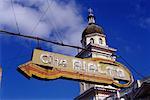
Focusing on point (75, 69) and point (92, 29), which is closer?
point (75, 69)

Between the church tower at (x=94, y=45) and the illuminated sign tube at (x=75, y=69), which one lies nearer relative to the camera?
the illuminated sign tube at (x=75, y=69)

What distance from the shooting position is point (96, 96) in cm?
4909

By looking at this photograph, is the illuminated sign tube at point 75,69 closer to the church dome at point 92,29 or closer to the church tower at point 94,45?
the church tower at point 94,45

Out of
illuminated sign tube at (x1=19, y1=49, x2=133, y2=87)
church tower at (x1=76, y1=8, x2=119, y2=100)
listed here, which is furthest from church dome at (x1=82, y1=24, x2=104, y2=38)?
illuminated sign tube at (x1=19, y1=49, x2=133, y2=87)

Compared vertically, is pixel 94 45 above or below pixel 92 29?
below

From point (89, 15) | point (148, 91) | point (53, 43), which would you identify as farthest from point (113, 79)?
point (89, 15)

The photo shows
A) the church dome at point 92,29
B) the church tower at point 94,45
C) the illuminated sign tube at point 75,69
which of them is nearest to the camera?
the illuminated sign tube at point 75,69

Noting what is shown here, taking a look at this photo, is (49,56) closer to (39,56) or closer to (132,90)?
(39,56)

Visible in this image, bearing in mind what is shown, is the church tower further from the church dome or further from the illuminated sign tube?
the illuminated sign tube

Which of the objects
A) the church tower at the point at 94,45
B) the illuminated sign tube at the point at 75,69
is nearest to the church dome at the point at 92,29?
the church tower at the point at 94,45

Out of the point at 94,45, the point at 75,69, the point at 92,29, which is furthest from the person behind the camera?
the point at 92,29

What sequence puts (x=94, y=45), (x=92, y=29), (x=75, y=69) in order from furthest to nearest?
(x=92, y=29)
(x=94, y=45)
(x=75, y=69)

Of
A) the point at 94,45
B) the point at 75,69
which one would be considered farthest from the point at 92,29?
A: the point at 75,69

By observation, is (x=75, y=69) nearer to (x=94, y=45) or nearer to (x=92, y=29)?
(x=94, y=45)
